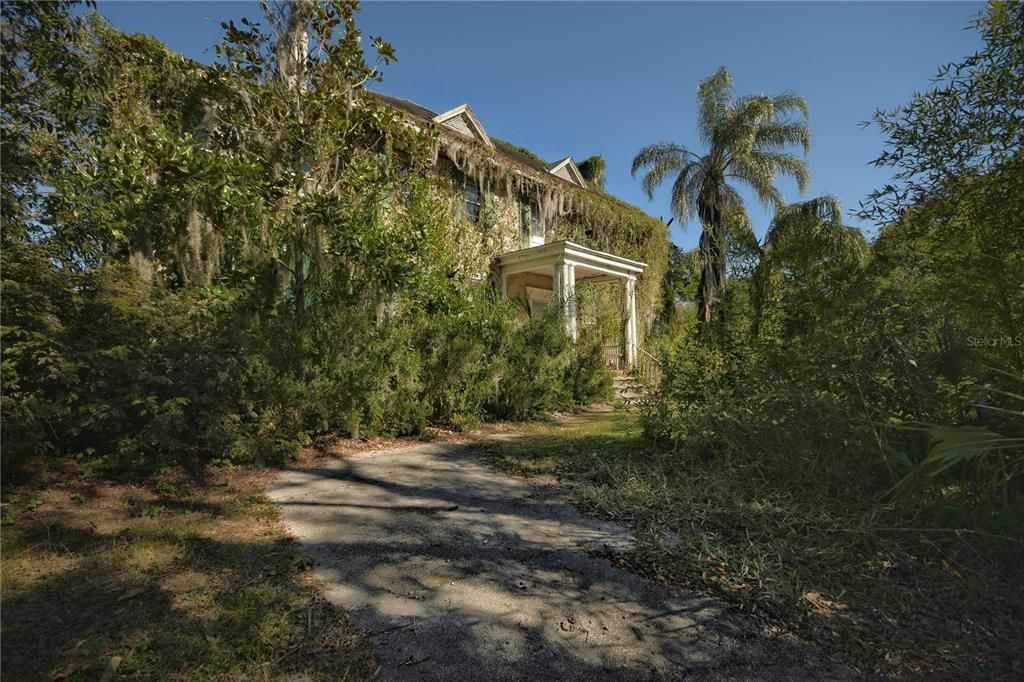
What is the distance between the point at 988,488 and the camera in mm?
2562

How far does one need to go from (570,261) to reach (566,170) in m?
7.15

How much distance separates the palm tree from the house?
1.89m

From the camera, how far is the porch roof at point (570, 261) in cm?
1194

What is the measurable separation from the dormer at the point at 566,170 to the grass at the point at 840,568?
15.1 metres

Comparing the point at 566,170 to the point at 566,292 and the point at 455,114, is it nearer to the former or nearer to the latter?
the point at 455,114

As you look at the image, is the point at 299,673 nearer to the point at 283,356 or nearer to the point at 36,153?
the point at 283,356

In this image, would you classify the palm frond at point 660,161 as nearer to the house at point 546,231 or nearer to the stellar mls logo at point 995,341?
the house at point 546,231

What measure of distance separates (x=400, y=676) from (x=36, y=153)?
5.26 metres

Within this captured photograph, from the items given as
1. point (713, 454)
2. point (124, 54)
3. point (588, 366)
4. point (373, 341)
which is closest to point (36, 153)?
point (373, 341)

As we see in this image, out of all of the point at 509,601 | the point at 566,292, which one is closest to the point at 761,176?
the point at 566,292

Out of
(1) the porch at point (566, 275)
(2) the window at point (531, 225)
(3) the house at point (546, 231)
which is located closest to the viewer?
(1) the porch at point (566, 275)

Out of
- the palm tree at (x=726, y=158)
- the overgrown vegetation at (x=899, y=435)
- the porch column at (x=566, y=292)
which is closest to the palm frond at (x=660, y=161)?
the palm tree at (x=726, y=158)

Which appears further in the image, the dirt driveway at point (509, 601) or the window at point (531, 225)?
the window at point (531, 225)

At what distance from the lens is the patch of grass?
6.40 feet
